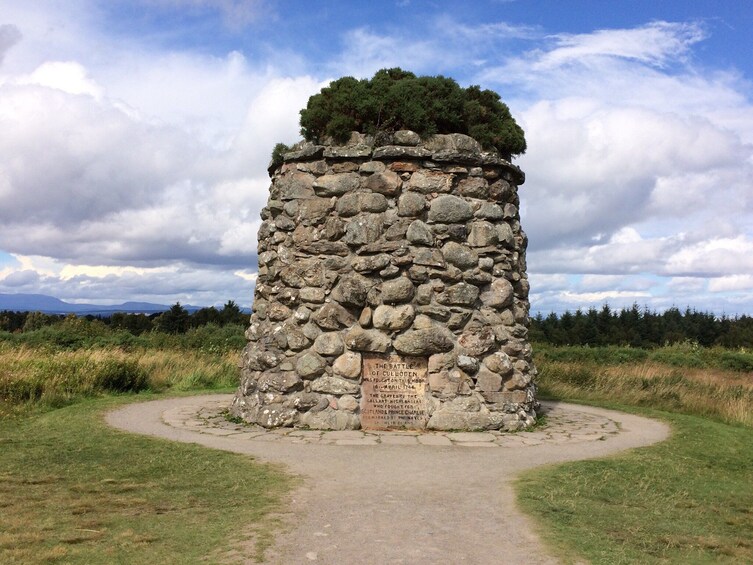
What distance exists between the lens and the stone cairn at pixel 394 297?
9469 mm

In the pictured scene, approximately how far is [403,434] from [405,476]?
223 centimetres

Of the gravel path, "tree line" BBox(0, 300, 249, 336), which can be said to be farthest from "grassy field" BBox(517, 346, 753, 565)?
"tree line" BBox(0, 300, 249, 336)

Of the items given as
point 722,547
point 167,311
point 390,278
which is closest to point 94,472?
point 390,278

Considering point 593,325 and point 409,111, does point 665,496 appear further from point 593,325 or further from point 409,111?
point 593,325

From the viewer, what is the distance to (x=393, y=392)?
950 cm

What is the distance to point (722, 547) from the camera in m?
5.03

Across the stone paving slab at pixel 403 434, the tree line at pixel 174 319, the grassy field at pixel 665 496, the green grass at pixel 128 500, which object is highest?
the tree line at pixel 174 319

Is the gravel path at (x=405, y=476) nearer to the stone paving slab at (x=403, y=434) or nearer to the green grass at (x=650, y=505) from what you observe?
the stone paving slab at (x=403, y=434)

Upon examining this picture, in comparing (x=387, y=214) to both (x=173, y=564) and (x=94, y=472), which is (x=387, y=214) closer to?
(x=94, y=472)

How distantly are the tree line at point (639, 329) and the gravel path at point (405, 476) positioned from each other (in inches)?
1052

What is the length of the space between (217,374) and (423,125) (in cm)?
909

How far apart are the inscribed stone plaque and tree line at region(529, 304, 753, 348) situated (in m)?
26.8

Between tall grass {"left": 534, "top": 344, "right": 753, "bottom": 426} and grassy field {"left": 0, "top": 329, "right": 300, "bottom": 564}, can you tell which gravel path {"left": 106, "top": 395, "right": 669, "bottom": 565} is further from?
tall grass {"left": 534, "top": 344, "right": 753, "bottom": 426}

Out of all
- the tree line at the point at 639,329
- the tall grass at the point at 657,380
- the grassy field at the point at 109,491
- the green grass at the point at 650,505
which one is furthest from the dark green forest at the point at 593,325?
the green grass at the point at 650,505
